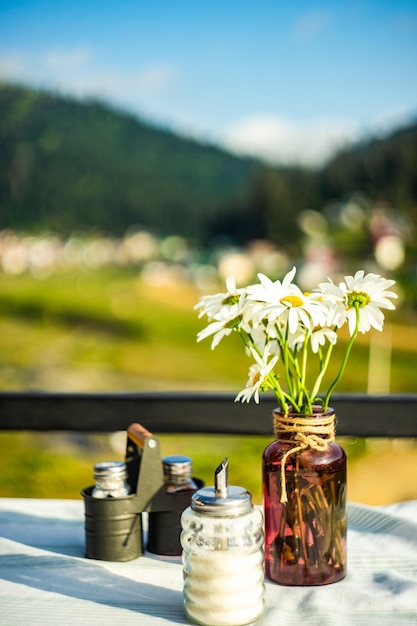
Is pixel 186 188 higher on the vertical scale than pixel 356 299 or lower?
higher

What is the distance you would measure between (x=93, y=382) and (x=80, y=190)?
2062 mm

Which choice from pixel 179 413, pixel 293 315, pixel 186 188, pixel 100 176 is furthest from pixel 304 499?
pixel 100 176

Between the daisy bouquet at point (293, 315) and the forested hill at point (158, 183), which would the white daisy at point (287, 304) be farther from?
the forested hill at point (158, 183)

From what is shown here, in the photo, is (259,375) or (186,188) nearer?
(259,375)

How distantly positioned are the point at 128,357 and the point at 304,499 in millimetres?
6972

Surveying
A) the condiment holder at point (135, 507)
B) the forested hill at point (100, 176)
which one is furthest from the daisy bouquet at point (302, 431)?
the forested hill at point (100, 176)

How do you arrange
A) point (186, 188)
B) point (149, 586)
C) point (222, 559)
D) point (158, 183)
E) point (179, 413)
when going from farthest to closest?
point (158, 183) < point (186, 188) < point (179, 413) < point (149, 586) < point (222, 559)

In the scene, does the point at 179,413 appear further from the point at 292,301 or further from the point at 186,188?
the point at 186,188

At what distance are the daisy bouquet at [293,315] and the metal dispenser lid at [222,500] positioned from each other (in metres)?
0.08

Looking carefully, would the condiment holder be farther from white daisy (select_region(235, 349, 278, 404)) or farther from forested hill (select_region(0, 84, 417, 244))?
forested hill (select_region(0, 84, 417, 244))

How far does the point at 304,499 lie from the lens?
0.76 metres

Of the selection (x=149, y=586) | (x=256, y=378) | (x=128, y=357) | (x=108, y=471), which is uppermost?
(x=256, y=378)

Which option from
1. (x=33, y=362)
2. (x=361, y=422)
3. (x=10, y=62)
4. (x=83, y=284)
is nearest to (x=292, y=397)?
(x=361, y=422)

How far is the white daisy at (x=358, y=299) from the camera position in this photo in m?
0.75
